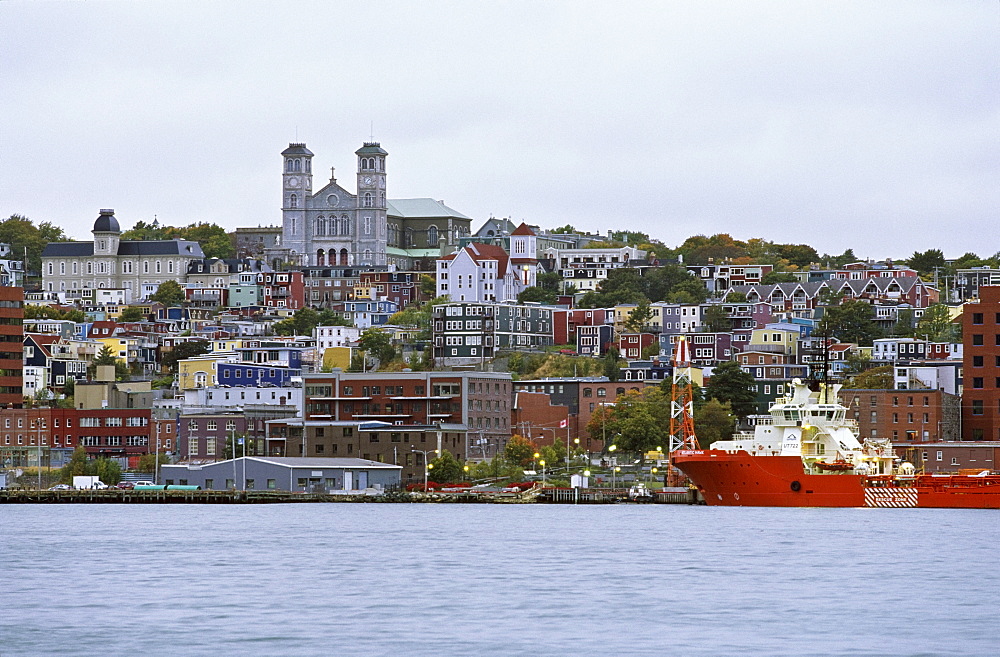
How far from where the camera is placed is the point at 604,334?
15012cm

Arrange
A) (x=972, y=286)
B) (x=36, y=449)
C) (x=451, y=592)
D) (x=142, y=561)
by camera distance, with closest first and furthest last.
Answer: (x=451, y=592)
(x=142, y=561)
(x=36, y=449)
(x=972, y=286)

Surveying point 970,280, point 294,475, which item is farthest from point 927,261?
point 294,475

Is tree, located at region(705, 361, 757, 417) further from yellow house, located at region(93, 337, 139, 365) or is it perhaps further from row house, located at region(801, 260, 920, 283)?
yellow house, located at region(93, 337, 139, 365)

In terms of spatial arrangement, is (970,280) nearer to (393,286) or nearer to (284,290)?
(393,286)

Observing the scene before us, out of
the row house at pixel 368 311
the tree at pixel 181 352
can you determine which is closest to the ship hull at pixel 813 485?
the tree at pixel 181 352

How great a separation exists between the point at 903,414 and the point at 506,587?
2287 inches

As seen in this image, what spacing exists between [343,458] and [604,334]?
50.6m

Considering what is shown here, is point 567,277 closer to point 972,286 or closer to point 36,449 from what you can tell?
point 972,286

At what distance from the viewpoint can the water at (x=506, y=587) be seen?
122 ft

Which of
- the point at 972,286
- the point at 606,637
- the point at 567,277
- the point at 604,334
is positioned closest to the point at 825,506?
the point at 606,637

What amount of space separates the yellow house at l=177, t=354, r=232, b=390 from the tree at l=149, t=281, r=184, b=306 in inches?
2284

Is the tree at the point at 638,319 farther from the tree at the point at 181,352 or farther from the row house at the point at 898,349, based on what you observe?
the tree at the point at 181,352

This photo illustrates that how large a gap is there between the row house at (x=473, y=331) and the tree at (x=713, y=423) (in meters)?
38.1

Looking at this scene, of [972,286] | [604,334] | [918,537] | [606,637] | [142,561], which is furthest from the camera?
[972,286]
